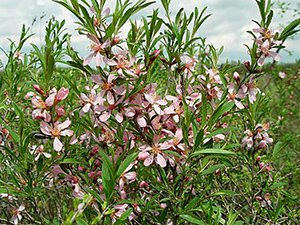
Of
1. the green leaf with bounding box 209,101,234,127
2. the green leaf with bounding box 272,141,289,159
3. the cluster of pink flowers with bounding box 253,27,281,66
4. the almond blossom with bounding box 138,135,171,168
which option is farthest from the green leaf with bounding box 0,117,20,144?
the green leaf with bounding box 272,141,289,159

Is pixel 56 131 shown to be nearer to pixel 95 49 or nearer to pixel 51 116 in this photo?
pixel 51 116

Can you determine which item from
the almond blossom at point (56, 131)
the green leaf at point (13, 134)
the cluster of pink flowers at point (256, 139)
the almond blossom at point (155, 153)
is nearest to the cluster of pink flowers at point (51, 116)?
the almond blossom at point (56, 131)

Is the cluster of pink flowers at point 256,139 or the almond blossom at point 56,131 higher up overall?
the almond blossom at point 56,131

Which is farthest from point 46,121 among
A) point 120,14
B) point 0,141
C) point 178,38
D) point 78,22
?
point 0,141

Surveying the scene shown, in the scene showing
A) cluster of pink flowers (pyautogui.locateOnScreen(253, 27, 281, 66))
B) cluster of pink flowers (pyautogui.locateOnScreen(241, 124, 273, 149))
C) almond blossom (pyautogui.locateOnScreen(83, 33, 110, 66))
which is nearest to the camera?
almond blossom (pyautogui.locateOnScreen(83, 33, 110, 66))

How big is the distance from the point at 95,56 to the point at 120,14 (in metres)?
0.24

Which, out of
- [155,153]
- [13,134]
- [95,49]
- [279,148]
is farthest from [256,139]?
[13,134]

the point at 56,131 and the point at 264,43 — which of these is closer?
the point at 56,131

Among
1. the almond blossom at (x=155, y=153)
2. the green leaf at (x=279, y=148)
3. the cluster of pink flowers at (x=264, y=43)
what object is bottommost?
the green leaf at (x=279, y=148)

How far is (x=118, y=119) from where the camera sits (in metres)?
1.40

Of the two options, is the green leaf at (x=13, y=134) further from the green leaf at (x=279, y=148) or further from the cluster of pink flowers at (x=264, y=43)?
the green leaf at (x=279, y=148)

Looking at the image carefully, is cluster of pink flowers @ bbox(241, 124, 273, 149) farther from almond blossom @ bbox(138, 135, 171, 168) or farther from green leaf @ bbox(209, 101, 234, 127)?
almond blossom @ bbox(138, 135, 171, 168)

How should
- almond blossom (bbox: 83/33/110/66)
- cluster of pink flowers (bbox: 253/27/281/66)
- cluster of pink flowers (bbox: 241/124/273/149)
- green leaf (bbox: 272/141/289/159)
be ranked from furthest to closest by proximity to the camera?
cluster of pink flowers (bbox: 241/124/273/149)
green leaf (bbox: 272/141/289/159)
cluster of pink flowers (bbox: 253/27/281/66)
almond blossom (bbox: 83/33/110/66)

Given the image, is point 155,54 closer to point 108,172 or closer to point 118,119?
point 118,119
